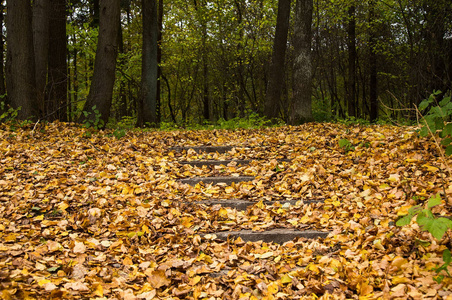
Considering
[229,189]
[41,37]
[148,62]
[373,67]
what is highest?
[373,67]

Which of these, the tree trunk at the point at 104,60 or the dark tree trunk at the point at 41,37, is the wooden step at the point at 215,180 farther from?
the dark tree trunk at the point at 41,37

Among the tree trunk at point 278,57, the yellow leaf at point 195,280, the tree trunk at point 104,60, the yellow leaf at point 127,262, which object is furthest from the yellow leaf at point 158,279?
the tree trunk at point 278,57

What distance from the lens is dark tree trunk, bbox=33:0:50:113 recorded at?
8.37 m

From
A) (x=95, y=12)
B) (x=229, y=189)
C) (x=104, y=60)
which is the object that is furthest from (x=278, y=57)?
(x=95, y=12)

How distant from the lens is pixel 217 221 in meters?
3.89

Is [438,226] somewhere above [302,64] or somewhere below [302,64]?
below

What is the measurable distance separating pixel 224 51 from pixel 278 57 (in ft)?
18.1

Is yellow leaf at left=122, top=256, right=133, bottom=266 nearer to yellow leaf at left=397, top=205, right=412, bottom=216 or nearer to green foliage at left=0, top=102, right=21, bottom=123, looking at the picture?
yellow leaf at left=397, top=205, right=412, bottom=216

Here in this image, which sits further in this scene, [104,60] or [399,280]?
[104,60]

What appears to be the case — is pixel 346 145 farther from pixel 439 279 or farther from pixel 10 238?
pixel 10 238

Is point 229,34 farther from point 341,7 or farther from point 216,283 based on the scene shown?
point 216,283

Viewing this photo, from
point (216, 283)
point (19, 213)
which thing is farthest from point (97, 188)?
point (216, 283)

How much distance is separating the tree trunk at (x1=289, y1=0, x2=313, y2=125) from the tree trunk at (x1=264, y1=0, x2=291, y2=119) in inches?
81.4

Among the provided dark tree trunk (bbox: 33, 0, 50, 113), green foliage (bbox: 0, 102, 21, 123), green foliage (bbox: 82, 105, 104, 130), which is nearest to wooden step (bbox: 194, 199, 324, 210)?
green foliage (bbox: 82, 105, 104, 130)
